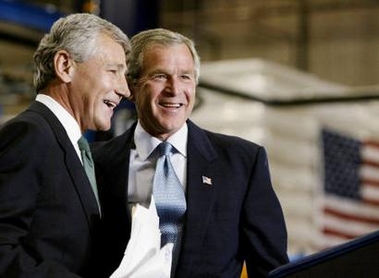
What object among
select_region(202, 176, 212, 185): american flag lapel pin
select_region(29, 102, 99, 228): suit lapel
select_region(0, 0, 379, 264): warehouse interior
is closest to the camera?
select_region(29, 102, 99, 228): suit lapel

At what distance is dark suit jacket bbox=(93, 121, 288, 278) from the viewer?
2.69m

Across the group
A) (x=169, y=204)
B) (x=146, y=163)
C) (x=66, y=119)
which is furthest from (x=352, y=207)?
(x=66, y=119)

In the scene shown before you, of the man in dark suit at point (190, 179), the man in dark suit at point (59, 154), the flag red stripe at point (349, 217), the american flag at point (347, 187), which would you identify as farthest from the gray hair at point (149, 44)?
the flag red stripe at point (349, 217)

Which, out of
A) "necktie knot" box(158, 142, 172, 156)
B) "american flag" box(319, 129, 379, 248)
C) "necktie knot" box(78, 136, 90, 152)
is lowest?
"american flag" box(319, 129, 379, 248)

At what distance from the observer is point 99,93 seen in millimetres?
2623

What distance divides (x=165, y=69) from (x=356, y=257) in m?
0.89

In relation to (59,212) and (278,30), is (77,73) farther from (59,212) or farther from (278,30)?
(278,30)

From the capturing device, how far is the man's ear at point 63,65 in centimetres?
261

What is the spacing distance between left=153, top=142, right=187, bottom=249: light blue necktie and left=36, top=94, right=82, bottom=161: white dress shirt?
0.22 metres

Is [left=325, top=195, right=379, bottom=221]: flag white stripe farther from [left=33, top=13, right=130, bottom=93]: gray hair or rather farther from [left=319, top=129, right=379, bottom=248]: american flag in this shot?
[left=33, top=13, right=130, bottom=93]: gray hair

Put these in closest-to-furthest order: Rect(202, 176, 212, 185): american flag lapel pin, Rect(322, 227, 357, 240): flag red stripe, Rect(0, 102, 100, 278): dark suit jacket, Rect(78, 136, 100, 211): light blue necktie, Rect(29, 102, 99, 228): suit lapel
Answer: Rect(0, 102, 100, 278): dark suit jacket
Rect(29, 102, 99, 228): suit lapel
Rect(78, 136, 100, 211): light blue necktie
Rect(202, 176, 212, 185): american flag lapel pin
Rect(322, 227, 357, 240): flag red stripe

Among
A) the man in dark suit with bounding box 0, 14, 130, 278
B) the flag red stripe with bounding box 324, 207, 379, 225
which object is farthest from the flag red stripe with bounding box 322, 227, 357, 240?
the man in dark suit with bounding box 0, 14, 130, 278

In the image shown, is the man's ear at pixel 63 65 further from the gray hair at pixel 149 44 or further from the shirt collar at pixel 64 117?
the gray hair at pixel 149 44

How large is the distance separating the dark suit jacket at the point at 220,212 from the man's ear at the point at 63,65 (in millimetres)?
325
